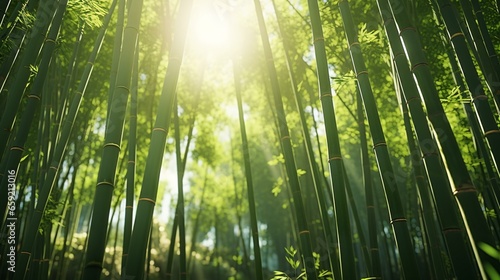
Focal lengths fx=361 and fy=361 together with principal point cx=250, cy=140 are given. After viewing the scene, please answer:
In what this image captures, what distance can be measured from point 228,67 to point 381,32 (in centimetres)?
317

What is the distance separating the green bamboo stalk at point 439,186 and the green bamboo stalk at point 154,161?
95cm

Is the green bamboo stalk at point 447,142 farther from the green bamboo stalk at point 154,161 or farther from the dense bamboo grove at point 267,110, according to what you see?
the green bamboo stalk at point 154,161

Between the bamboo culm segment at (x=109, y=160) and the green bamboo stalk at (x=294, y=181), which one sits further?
the green bamboo stalk at (x=294, y=181)

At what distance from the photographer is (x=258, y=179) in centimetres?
1209

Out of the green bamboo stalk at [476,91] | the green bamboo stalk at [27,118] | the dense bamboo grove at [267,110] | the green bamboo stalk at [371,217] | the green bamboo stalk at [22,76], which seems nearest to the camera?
the dense bamboo grove at [267,110]

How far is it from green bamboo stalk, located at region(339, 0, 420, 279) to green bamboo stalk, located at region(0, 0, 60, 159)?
161 centimetres

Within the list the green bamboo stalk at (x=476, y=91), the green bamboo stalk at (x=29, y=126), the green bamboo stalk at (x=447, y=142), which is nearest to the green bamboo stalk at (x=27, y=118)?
the green bamboo stalk at (x=29, y=126)

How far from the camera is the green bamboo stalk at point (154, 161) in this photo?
1224 millimetres

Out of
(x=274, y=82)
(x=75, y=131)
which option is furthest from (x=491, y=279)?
(x=75, y=131)

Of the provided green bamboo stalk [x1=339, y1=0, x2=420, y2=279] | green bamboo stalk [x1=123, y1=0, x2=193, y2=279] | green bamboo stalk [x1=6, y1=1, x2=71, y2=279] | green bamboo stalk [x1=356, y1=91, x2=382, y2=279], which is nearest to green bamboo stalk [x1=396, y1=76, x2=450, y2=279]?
green bamboo stalk [x1=356, y1=91, x2=382, y2=279]

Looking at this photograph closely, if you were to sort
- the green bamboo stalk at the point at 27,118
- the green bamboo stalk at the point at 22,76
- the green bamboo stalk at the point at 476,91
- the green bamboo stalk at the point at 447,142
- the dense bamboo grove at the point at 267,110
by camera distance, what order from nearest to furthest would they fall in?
the green bamboo stalk at the point at 447,142
the dense bamboo grove at the point at 267,110
the green bamboo stalk at the point at 476,91
the green bamboo stalk at the point at 22,76
the green bamboo stalk at the point at 27,118

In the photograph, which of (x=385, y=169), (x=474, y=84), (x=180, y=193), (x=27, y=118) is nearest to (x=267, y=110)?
(x=180, y=193)

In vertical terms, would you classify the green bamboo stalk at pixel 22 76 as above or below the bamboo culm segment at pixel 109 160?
above

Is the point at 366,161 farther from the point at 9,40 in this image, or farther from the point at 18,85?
the point at 9,40
